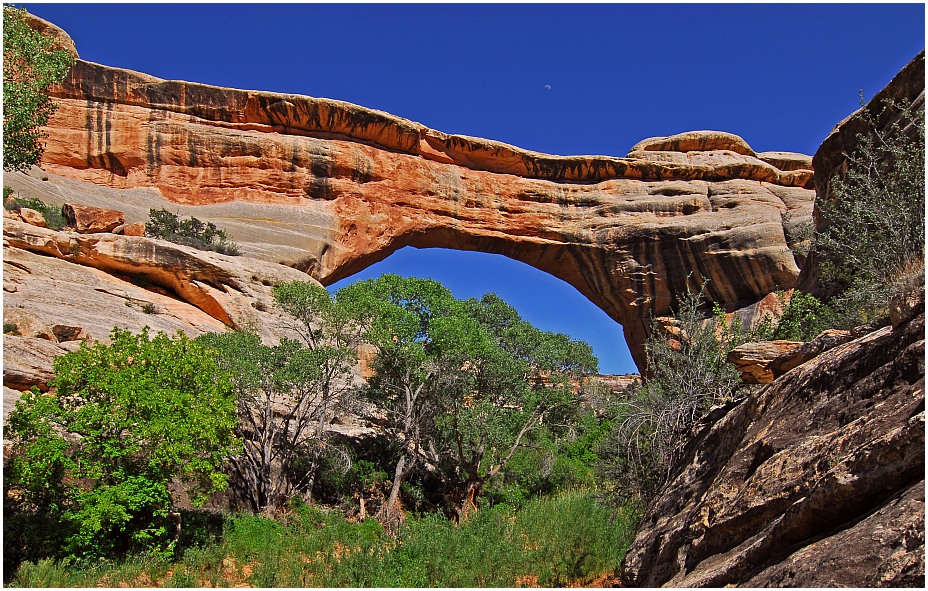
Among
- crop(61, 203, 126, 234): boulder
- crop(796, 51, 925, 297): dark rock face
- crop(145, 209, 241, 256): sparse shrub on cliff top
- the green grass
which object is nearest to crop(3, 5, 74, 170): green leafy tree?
the green grass

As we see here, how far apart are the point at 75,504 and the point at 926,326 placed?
11086 millimetres

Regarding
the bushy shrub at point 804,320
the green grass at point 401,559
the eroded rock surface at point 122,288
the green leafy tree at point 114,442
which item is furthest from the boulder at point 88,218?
the bushy shrub at point 804,320

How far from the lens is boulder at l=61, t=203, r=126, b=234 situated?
22.5 meters

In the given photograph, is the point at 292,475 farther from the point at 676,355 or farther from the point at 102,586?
the point at 676,355

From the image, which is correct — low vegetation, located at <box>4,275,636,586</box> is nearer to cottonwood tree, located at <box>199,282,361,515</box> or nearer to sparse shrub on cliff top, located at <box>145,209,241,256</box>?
cottonwood tree, located at <box>199,282,361,515</box>

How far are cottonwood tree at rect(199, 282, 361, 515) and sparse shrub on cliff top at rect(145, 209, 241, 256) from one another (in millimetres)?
8858

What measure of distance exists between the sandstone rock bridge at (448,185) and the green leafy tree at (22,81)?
586 inches

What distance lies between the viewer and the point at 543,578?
9703mm

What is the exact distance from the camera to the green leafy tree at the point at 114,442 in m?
9.45

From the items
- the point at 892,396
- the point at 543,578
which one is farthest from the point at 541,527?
the point at 892,396

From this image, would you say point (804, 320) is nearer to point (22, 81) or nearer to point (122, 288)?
point (22, 81)

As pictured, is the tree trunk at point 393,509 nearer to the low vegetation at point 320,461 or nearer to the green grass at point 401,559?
the low vegetation at point 320,461

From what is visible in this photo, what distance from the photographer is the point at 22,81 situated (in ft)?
39.6

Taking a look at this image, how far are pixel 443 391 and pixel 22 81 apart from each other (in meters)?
11.2
